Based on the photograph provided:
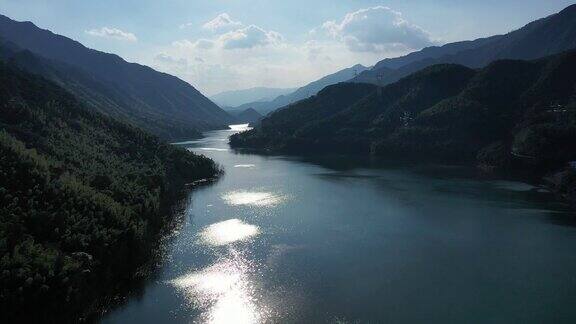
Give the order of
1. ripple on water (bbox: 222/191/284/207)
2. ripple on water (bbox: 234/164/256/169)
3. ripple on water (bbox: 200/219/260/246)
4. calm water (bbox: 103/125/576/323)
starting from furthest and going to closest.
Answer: ripple on water (bbox: 234/164/256/169), ripple on water (bbox: 222/191/284/207), ripple on water (bbox: 200/219/260/246), calm water (bbox: 103/125/576/323)

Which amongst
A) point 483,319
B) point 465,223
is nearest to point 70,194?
point 483,319

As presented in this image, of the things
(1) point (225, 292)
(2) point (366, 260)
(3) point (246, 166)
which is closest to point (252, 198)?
(2) point (366, 260)

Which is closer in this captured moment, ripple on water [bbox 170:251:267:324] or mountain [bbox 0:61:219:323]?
mountain [bbox 0:61:219:323]

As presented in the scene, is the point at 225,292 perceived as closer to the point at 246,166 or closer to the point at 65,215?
the point at 65,215

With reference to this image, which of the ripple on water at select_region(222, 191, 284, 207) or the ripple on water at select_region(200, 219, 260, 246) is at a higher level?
the ripple on water at select_region(222, 191, 284, 207)

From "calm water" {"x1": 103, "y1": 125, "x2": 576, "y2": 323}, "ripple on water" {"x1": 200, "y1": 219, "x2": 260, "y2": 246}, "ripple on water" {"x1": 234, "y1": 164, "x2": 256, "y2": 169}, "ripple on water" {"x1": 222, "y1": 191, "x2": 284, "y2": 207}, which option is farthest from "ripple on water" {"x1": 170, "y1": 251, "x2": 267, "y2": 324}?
"ripple on water" {"x1": 234, "y1": 164, "x2": 256, "y2": 169}

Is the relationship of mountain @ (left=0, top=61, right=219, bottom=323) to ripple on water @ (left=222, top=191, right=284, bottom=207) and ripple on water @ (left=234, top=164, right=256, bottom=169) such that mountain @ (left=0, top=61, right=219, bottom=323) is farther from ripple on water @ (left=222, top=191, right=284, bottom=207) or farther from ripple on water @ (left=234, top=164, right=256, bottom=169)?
ripple on water @ (left=234, top=164, right=256, bottom=169)

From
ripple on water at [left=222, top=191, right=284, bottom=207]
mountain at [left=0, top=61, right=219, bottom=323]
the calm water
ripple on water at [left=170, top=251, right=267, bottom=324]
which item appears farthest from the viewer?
ripple on water at [left=222, top=191, right=284, bottom=207]

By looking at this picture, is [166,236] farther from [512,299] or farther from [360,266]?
[512,299]
